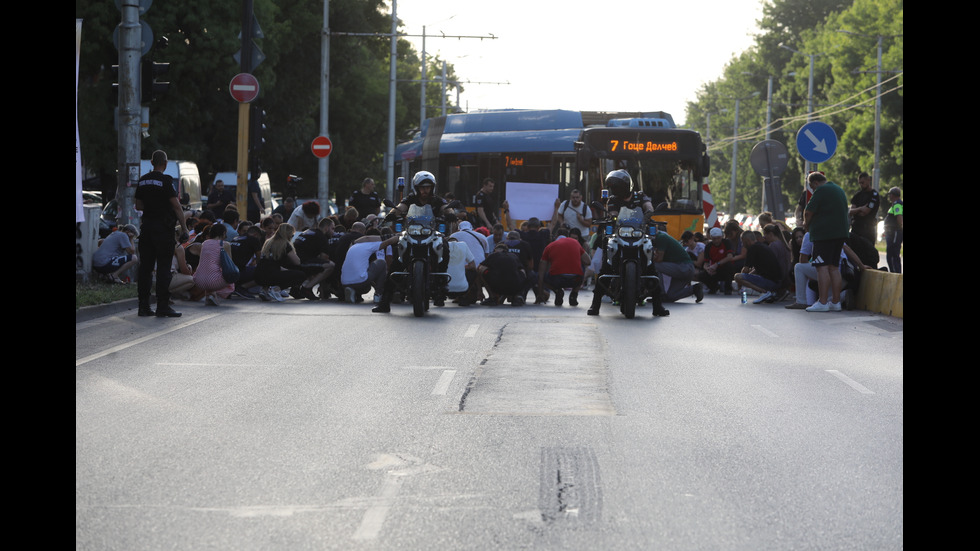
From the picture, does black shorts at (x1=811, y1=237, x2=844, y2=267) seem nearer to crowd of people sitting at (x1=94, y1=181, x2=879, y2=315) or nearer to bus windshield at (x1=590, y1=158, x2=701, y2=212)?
crowd of people sitting at (x1=94, y1=181, x2=879, y2=315)

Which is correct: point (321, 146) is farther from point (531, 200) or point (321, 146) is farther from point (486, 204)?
point (486, 204)

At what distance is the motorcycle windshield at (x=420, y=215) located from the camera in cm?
1711

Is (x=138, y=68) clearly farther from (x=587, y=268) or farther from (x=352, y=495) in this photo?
(x=352, y=495)

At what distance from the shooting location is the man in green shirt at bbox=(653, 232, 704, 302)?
19.9 meters

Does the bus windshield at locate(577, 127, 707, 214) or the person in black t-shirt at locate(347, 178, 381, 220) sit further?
the bus windshield at locate(577, 127, 707, 214)

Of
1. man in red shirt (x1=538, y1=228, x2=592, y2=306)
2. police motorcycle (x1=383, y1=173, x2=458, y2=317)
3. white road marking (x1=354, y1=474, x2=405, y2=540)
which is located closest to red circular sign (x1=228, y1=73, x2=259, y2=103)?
man in red shirt (x1=538, y1=228, x2=592, y2=306)

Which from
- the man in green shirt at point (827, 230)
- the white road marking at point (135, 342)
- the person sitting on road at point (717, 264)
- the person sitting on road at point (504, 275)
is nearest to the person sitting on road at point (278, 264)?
the person sitting on road at point (504, 275)

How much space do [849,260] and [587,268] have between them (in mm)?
4725

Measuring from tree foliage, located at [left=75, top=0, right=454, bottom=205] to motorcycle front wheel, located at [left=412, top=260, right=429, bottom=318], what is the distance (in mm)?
14264

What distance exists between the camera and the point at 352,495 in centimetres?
633

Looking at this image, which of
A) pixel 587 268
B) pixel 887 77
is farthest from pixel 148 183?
pixel 887 77

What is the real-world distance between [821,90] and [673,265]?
212 feet

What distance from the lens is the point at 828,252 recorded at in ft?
59.6

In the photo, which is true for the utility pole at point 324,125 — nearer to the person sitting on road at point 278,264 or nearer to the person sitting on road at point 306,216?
the person sitting on road at point 306,216
